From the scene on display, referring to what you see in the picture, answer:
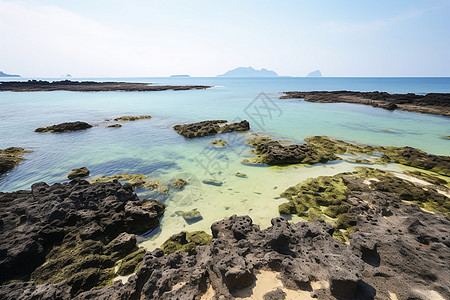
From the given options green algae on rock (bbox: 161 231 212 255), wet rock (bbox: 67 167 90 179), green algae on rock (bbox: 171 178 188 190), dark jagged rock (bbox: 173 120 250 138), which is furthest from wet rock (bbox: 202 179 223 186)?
dark jagged rock (bbox: 173 120 250 138)

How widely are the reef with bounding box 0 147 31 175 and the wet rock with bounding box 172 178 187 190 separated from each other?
11.2m

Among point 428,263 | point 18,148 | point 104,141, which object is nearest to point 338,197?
point 428,263

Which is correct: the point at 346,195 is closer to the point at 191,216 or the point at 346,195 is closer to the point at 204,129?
the point at 191,216

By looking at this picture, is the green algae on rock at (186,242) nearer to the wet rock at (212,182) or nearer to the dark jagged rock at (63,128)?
the wet rock at (212,182)

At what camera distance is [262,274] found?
5.09 meters

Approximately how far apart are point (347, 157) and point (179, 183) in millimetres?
11890

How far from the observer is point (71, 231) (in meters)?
6.89

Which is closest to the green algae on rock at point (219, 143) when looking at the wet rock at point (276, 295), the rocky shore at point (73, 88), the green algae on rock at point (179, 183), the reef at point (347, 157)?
the reef at point (347, 157)

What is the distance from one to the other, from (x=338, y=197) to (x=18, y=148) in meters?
23.3

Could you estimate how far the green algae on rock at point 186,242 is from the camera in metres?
6.47

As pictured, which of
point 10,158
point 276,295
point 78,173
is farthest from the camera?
point 10,158

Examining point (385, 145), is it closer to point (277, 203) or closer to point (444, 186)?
point (444, 186)

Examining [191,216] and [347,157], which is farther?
[347,157]

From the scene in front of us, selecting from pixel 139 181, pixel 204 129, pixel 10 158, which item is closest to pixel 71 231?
pixel 139 181
